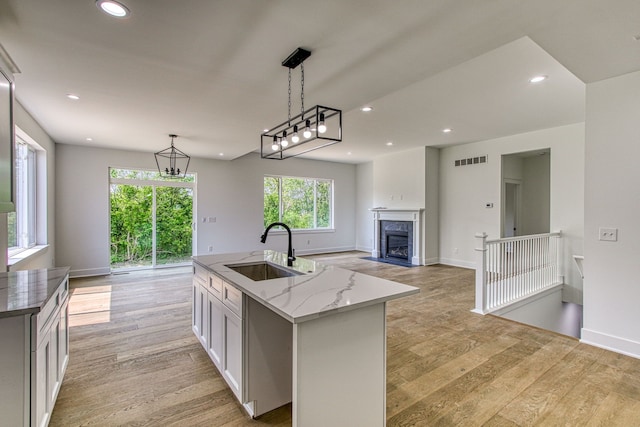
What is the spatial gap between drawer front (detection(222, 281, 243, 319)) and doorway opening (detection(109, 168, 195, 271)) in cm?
545

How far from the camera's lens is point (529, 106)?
13.8 feet

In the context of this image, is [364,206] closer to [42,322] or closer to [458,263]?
[458,263]

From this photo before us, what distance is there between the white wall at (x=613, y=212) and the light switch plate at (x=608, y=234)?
0.10 feet

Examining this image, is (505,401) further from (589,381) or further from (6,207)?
(6,207)

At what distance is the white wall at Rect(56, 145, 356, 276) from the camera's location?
590cm

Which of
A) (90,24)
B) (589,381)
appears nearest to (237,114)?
(90,24)

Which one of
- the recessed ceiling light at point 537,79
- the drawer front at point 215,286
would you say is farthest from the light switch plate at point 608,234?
the drawer front at point 215,286

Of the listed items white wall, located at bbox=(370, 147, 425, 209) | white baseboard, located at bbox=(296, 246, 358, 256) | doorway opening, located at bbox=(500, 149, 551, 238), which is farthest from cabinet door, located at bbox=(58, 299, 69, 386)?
doorway opening, located at bbox=(500, 149, 551, 238)

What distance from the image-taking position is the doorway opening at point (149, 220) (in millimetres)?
6453

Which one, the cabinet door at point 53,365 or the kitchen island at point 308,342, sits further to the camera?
the cabinet door at point 53,365

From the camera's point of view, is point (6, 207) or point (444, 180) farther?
point (444, 180)

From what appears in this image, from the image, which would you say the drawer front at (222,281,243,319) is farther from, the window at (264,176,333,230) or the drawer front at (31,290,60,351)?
the window at (264,176,333,230)

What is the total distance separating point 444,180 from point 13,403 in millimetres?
7386

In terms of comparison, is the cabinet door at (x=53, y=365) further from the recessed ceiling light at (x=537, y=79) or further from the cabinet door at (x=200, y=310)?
the recessed ceiling light at (x=537, y=79)
